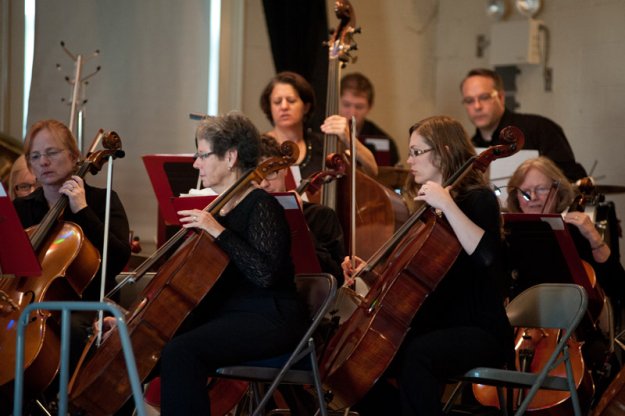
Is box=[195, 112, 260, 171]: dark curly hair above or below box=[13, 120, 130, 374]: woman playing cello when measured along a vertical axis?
above

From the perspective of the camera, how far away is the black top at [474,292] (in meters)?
3.11

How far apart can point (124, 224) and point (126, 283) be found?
501 millimetres

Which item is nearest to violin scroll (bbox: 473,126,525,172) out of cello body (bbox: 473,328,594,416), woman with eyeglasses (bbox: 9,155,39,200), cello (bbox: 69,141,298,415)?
cello body (bbox: 473,328,594,416)

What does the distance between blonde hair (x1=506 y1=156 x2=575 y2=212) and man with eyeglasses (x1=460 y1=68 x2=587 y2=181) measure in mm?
1089

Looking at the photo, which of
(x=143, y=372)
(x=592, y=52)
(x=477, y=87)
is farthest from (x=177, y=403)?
(x=592, y=52)

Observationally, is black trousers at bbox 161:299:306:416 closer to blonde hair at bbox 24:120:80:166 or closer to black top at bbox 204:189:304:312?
black top at bbox 204:189:304:312

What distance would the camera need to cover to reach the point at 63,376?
7.45 ft

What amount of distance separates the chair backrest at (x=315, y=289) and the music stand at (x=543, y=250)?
2.28 feet

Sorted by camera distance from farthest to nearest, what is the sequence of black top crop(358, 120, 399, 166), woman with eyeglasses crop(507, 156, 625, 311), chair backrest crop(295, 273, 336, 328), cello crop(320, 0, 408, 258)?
black top crop(358, 120, 399, 166) < cello crop(320, 0, 408, 258) < woman with eyeglasses crop(507, 156, 625, 311) < chair backrest crop(295, 273, 336, 328)

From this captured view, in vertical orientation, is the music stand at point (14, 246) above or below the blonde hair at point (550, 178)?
below

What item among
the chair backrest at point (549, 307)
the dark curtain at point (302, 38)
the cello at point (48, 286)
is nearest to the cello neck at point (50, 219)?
the cello at point (48, 286)

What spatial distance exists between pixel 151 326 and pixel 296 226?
2.06 ft

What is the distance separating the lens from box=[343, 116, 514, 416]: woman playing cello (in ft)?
9.87

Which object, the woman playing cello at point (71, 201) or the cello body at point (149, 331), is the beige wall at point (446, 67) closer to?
the woman playing cello at point (71, 201)
